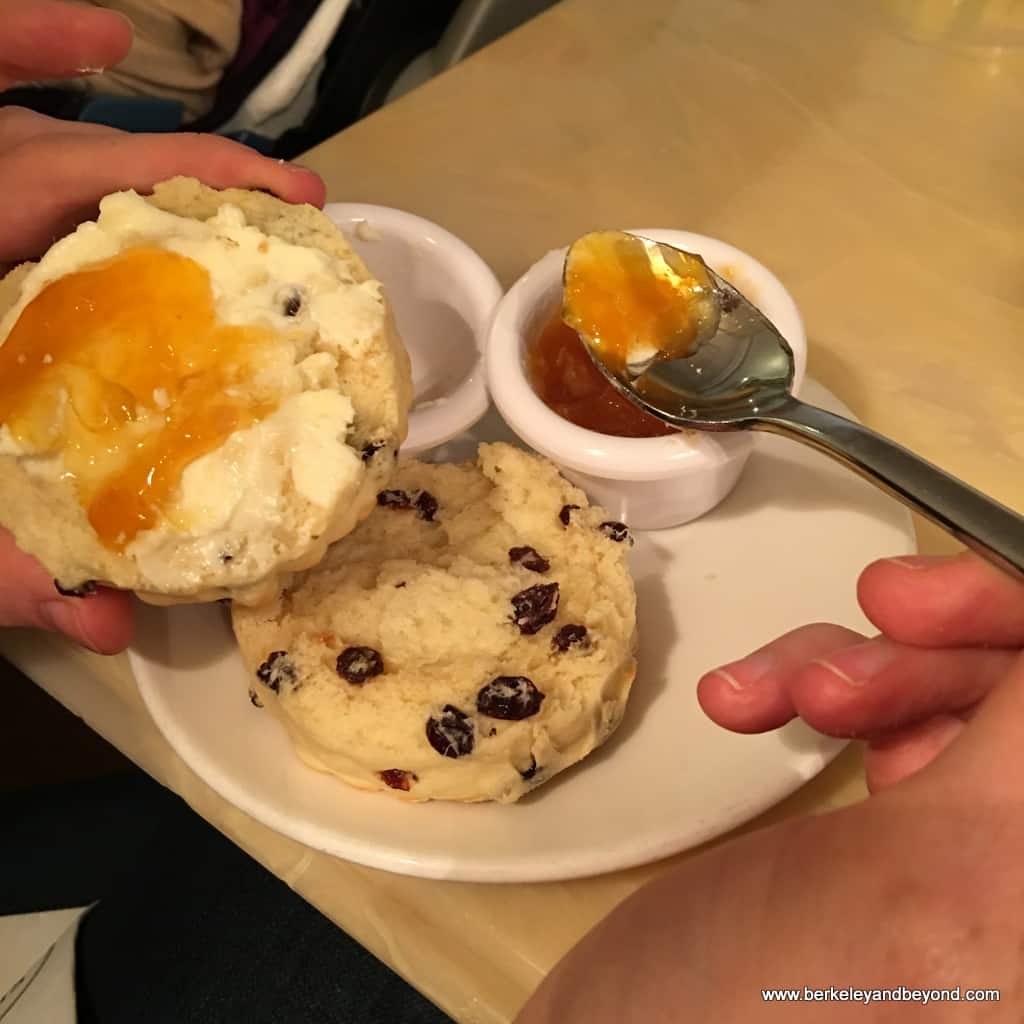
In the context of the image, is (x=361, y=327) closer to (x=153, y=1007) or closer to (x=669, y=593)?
(x=669, y=593)

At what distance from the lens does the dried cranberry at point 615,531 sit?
0.90 meters

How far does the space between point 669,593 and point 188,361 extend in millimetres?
485

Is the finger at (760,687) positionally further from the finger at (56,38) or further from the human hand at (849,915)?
the finger at (56,38)

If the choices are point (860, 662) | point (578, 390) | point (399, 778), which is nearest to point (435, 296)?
point (578, 390)

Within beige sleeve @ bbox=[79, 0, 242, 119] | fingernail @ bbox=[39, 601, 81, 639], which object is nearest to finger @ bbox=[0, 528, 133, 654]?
fingernail @ bbox=[39, 601, 81, 639]

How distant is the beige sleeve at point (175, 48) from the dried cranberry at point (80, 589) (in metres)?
0.87

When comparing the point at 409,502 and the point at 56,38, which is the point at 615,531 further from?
the point at 56,38

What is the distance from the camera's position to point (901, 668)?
2.13ft

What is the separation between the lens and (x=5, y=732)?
131 cm

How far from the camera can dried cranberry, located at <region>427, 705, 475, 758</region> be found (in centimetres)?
76

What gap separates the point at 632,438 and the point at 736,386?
11 cm

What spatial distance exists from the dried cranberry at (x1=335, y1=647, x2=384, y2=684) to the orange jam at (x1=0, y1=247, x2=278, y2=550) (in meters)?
0.21

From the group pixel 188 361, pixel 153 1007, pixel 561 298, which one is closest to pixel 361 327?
pixel 188 361

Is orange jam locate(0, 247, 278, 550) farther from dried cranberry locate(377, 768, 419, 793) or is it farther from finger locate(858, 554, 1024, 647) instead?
finger locate(858, 554, 1024, 647)
